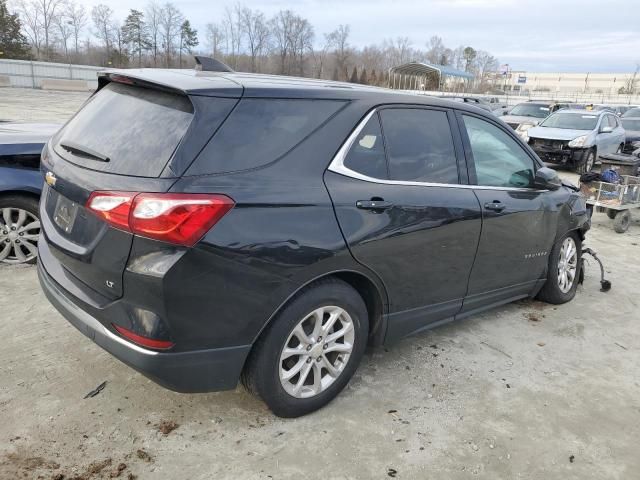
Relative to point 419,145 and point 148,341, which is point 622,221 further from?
point 148,341

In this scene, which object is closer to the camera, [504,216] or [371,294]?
[371,294]

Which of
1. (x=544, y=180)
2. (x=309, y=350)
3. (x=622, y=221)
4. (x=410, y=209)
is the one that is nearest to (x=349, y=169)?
(x=410, y=209)

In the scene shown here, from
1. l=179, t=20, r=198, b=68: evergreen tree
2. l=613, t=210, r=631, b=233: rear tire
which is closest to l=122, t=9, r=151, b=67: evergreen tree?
l=179, t=20, r=198, b=68: evergreen tree

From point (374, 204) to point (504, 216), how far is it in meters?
1.40

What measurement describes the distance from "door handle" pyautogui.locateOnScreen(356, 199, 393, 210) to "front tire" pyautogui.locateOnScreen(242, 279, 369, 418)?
0.44m

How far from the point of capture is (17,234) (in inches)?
195

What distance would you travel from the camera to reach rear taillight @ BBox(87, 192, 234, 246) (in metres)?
2.32

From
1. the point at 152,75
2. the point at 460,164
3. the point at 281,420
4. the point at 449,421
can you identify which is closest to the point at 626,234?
the point at 460,164

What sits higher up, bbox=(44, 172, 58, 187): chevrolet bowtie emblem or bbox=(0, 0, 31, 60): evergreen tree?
bbox=(0, 0, 31, 60): evergreen tree

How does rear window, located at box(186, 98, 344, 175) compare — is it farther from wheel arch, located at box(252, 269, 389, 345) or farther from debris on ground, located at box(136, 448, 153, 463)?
debris on ground, located at box(136, 448, 153, 463)

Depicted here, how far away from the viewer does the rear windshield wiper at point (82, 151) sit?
2.69 m

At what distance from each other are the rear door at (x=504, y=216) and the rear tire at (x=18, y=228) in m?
3.88

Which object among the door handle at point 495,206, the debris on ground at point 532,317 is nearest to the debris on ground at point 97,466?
the door handle at point 495,206

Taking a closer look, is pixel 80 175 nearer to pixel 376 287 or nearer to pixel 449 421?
pixel 376 287
